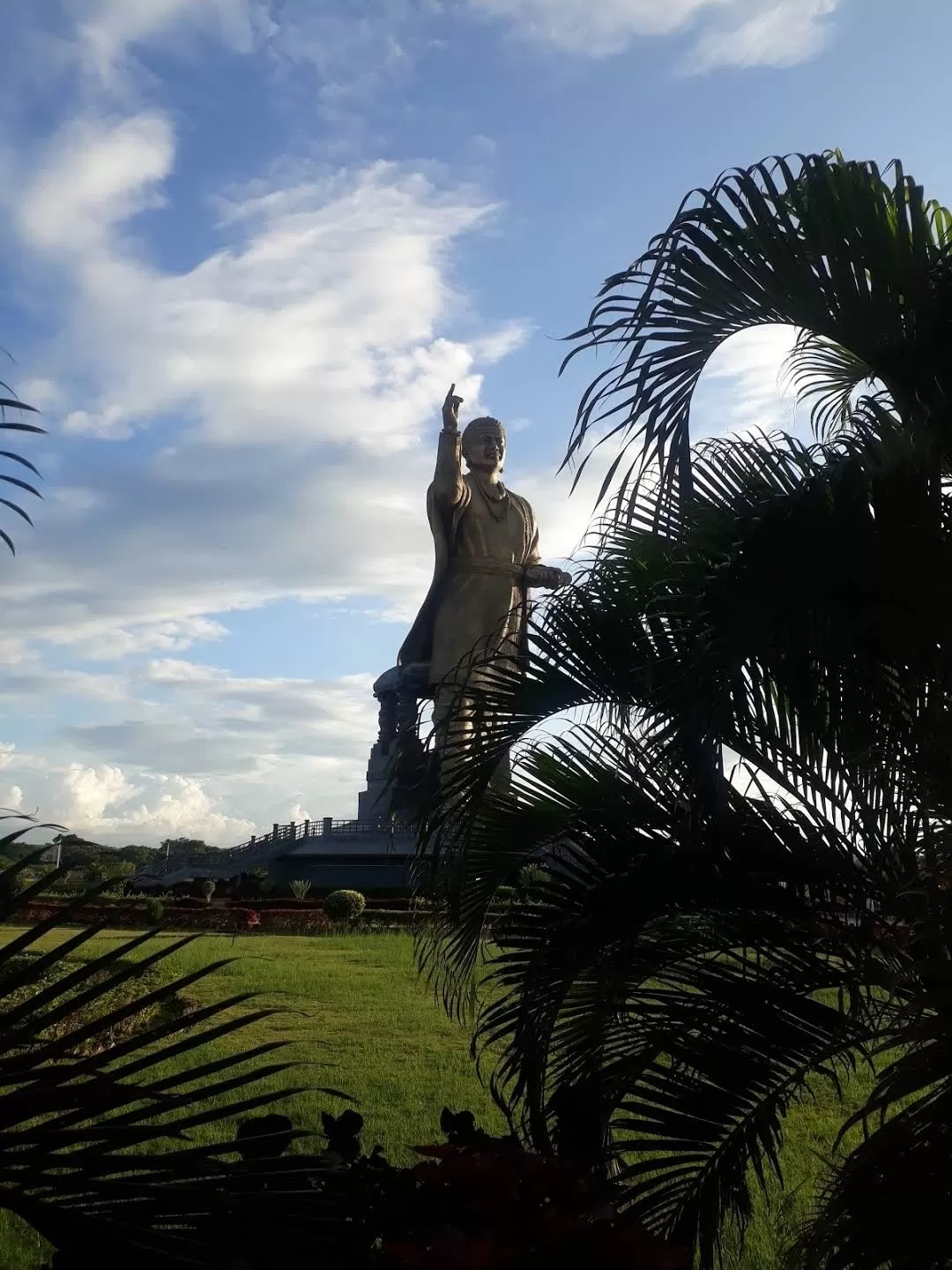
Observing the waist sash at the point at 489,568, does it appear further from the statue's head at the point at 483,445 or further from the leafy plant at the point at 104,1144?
the leafy plant at the point at 104,1144

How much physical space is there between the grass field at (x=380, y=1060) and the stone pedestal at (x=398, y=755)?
0.59m

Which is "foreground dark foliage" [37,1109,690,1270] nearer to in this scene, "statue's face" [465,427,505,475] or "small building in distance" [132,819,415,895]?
"statue's face" [465,427,505,475]

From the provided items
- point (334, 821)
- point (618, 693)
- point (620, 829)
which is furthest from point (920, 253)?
point (334, 821)

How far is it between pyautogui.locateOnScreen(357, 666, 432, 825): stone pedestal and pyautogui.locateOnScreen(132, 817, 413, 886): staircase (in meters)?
0.60

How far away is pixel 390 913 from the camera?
A: 16047 millimetres

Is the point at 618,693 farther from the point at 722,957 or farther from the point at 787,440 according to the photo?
the point at 722,957

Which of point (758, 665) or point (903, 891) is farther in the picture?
point (758, 665)

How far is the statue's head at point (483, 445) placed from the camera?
1619 cm

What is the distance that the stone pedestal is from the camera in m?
3.18

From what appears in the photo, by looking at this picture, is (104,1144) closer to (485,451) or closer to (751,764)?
(751,764)

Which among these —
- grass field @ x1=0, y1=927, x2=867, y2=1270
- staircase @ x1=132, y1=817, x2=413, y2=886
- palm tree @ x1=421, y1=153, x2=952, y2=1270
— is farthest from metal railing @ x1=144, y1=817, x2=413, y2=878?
palm tree @ x1=421, y1=153, x2=952, y2=1270

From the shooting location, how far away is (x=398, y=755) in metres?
3.06

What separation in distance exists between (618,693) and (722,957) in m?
0.97

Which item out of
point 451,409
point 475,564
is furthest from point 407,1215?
point 475,564
